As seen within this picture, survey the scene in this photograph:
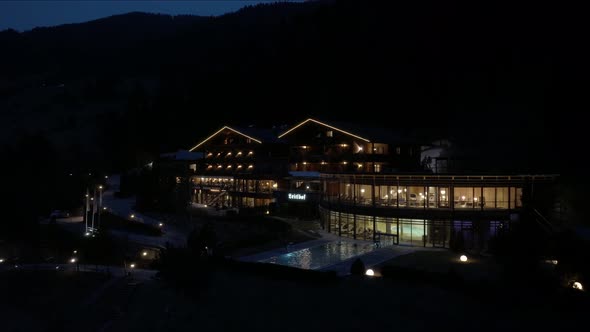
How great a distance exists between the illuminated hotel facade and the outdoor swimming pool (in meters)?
2.58

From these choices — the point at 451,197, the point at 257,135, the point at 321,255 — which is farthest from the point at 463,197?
the point at 257,135

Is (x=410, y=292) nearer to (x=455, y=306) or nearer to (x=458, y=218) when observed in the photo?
(x=455, y=306)

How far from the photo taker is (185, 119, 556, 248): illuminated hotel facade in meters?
31.3

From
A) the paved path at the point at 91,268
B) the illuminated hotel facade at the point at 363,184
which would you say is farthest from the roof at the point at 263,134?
the paved path at the point at 91,268

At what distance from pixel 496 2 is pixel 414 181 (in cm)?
5353

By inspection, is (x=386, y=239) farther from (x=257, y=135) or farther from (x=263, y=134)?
(x=263, y=134)

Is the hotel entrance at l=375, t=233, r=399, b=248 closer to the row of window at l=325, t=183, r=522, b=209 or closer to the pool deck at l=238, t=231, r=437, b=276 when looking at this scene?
the pool deck at l=238, t=231, r=437, b=276

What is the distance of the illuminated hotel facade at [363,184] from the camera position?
1232 inches

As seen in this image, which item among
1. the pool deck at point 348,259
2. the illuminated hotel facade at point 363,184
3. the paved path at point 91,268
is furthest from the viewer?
the illuminated hotel facade at point 363,184

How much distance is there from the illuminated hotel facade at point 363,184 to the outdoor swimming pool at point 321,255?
2.58m

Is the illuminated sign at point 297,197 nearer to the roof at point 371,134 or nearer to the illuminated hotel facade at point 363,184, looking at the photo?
the illuminated hotel facade at point 363,184

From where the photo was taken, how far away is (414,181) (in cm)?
3203

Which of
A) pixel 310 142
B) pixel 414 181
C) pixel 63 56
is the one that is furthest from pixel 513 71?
pixel 63 56

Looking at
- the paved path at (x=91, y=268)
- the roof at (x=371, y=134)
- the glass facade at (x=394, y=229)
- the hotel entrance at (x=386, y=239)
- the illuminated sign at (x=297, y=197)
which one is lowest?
the paved path at (x=91, y=268)
